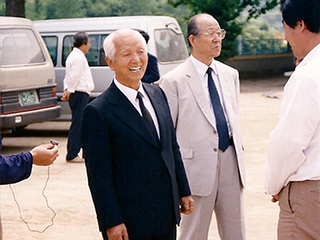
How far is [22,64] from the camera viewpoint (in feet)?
34.1

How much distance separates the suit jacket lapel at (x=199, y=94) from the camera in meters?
4.34

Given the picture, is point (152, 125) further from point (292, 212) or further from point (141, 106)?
point (292, 212)

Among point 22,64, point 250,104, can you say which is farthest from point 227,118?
point 250,104

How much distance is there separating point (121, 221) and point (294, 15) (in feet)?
4.41

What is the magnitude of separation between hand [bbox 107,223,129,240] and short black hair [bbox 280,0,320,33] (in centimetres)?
132

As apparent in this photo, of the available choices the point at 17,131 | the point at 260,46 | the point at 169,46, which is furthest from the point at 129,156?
the point at 260,46

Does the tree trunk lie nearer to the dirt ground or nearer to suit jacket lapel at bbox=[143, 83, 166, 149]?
the dirt ground

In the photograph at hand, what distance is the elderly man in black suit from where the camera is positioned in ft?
10.8

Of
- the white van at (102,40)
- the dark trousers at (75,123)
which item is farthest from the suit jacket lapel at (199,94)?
the white van at (102,40)

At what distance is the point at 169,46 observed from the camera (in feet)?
38.9

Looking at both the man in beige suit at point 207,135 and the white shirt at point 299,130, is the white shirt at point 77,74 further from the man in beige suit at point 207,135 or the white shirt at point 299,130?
the white shirt at point 299,130

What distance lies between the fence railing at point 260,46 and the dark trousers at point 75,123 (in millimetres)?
21653

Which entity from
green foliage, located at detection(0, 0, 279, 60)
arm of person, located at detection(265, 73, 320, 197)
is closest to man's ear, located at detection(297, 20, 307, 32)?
arm of person, located at detection(265, 73, 320, 197)

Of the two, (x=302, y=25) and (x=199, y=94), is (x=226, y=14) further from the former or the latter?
(x=302, y=25)
